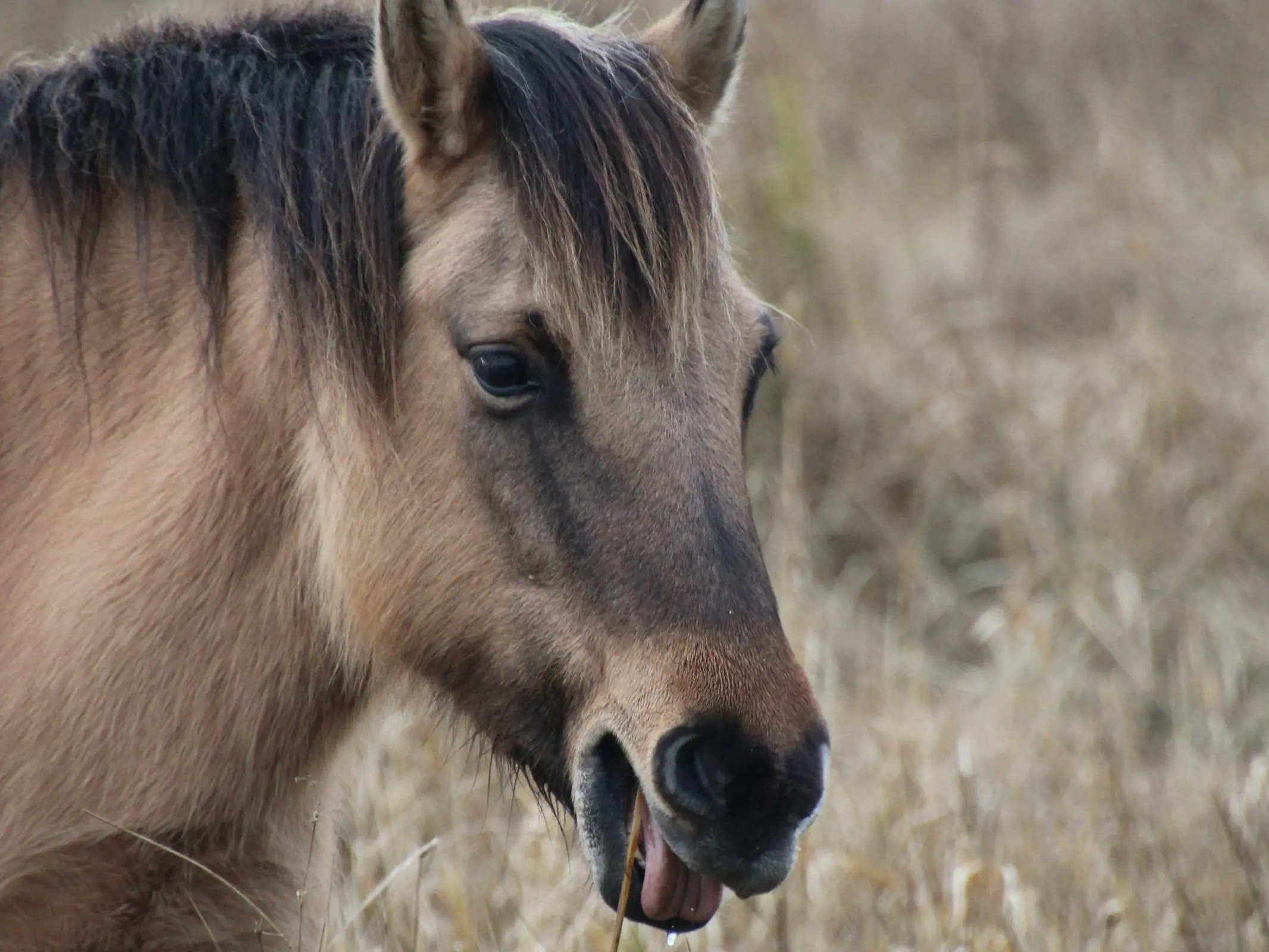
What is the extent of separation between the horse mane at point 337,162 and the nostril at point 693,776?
0.69m

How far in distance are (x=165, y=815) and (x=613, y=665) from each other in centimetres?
87

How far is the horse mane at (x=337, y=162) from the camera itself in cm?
267

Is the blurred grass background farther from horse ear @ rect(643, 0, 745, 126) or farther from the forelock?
horse ear @ rect(643, 0, 745, 126)

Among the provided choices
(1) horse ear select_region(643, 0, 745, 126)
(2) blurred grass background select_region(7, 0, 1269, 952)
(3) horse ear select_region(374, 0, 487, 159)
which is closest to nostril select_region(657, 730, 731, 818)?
(2) blurred grass background select_region(7, 0, 1269, 952)

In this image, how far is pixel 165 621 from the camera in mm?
2754

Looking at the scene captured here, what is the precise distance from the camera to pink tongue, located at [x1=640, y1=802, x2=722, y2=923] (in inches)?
98.2

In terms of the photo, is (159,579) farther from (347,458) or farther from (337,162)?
(337,162)

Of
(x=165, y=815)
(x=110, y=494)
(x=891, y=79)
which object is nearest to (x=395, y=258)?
(x=110, y=494)

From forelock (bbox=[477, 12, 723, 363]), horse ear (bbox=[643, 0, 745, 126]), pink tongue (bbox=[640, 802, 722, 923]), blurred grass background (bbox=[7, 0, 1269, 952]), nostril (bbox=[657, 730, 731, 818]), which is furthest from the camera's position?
blurred grass background (bbox=[7, 0, 1269, 952])

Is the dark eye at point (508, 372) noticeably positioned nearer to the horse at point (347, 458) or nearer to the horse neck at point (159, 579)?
the horse at point (347, 458)

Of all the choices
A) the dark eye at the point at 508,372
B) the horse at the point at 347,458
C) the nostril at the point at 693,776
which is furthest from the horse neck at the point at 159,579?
the nostril at the point at 693,776

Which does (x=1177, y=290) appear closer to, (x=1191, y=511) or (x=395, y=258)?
(x=1191, y=511)

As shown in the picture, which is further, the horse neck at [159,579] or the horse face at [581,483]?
the horse neck at [159,579]

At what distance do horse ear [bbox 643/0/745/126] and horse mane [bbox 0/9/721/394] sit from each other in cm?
14
